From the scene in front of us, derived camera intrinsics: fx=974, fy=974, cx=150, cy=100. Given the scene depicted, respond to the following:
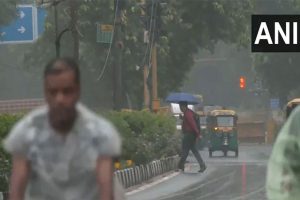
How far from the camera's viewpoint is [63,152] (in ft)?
14.8

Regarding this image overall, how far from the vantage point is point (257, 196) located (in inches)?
647

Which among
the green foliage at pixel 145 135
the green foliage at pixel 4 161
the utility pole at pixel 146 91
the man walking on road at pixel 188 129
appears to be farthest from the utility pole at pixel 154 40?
the green foliage at pixel 4 161

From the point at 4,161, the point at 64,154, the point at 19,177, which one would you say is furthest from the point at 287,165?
the point at 4,161

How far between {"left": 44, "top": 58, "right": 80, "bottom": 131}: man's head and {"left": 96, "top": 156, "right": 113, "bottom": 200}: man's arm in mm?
229

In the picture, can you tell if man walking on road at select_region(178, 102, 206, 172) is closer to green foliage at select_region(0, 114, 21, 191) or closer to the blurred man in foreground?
green foliage at select_region(0, 114, 21, 191)

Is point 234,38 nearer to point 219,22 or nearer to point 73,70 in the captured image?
point 219,22

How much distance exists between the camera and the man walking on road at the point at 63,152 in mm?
4465

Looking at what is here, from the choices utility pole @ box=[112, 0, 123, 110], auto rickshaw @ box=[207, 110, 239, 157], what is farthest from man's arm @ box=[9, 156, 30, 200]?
auto rickshaw @ box=[207, 110, 239, 157]

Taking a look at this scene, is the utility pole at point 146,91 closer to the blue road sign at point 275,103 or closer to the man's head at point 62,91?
the blue road sign at point 275,103

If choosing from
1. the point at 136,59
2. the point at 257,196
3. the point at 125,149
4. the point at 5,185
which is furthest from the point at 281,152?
the point at 136,59

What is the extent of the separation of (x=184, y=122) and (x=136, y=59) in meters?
15.1

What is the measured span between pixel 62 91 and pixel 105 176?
0.43 m

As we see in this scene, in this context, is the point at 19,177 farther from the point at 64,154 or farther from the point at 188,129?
the point at 188,129

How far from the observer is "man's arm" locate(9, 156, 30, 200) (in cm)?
448
